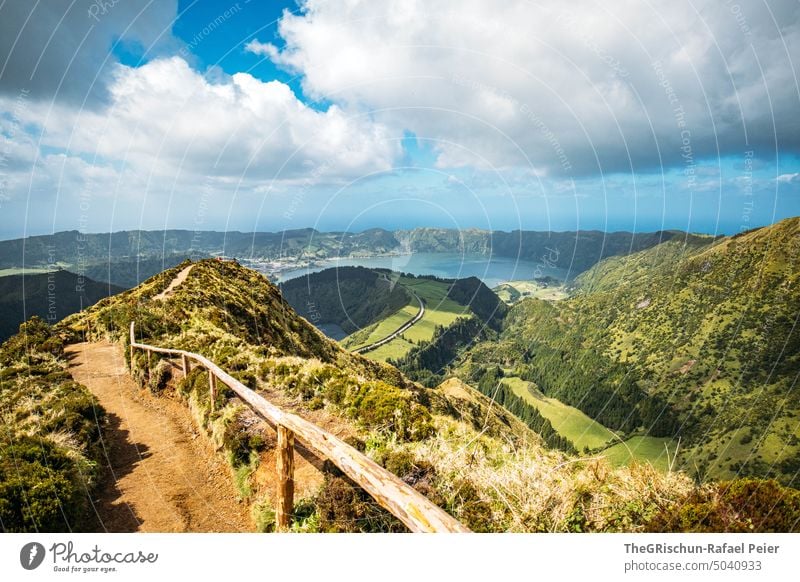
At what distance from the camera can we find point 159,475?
9.56 m

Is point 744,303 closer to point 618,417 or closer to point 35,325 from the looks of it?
point 618,417

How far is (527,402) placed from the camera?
182625 millimetres

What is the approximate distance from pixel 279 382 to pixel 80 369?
1284 cm

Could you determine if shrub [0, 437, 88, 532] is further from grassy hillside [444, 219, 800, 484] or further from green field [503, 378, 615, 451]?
grassy hillside [444, 219, 800, 484]

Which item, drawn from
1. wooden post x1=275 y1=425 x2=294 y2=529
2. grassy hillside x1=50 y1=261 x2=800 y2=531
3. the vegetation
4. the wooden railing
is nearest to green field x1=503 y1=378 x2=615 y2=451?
grassy hillside x1=50 y1=261 x2=800 y2=531

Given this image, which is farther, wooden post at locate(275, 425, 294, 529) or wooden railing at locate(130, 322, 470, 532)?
wooden post at locate(275, 425, 294, 529)

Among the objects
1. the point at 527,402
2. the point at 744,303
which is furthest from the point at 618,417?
the point at 744,303

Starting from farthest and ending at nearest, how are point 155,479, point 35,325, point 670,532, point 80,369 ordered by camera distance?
point 35,325
point 80,369
point 155,479
point 670,532

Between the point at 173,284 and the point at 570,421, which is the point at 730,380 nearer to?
the point at 570,421

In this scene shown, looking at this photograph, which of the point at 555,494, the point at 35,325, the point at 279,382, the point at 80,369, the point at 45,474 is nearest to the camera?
the point at 555,494
